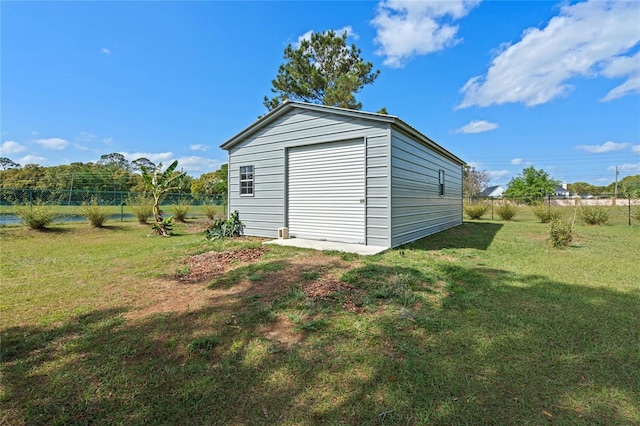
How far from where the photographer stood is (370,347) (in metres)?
2.56

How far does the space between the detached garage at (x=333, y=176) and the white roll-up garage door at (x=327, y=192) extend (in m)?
0.03

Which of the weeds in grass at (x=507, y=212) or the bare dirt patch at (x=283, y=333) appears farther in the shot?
the weeds in grass at (x=507, y=212)

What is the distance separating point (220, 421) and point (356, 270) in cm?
342

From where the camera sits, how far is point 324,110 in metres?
7.73

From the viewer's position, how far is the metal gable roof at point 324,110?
6.88 meters

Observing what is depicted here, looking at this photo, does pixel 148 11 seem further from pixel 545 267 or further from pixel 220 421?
pixel 545 267

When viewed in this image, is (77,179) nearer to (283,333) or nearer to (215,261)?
(215,261)

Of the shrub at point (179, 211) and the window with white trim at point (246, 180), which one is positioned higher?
the window with white trim at point (246, 180)

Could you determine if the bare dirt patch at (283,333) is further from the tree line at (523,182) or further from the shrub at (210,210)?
the tree line at (523,182)

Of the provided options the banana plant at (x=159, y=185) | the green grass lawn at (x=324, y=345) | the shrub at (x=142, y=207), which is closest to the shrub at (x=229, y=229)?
the banana plant at (x=159, y=185)

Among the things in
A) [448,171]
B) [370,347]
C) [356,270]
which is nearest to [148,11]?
[356,270]

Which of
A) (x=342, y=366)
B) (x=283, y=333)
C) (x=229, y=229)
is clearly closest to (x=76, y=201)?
(x=229, y=229)

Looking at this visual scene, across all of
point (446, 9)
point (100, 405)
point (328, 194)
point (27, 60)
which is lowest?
point (100, 405)

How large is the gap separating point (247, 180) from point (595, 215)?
52.5 ft
